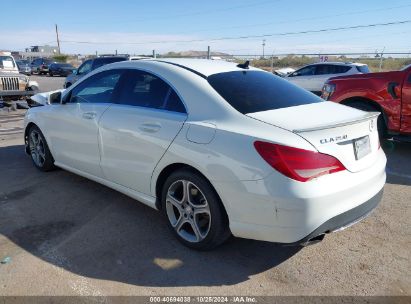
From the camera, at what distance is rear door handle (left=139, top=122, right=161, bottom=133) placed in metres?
3.50

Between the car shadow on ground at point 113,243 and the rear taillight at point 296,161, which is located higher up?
the rear taillight at point 296,161

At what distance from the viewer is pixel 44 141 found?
532 cm

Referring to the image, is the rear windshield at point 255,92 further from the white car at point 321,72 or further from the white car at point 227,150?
the white car at point 321,72

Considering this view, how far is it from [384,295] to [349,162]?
1.00 meters

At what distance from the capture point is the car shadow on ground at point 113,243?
3.09 metres

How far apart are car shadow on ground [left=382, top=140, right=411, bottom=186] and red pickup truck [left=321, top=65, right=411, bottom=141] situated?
0.37 metres

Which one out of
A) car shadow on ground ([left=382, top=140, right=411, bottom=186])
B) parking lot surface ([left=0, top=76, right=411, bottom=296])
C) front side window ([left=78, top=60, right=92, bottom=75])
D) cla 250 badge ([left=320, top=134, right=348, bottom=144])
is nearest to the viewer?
cla 250 badge ([left=320, top=134, right=348, bottom=144])

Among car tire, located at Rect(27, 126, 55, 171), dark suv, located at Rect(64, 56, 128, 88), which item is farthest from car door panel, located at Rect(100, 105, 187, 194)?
dark suv, located at Rect(64, 56, 128, 88)

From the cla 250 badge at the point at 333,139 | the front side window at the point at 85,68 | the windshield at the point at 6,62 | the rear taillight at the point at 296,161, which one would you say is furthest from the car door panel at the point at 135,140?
the front side window at the point at 85,68

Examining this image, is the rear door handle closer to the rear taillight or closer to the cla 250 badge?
the rear taillight

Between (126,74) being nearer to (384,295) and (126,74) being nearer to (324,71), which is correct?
(384,295)

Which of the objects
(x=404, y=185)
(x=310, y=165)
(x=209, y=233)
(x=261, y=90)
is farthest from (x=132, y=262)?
(x=404, y=185)

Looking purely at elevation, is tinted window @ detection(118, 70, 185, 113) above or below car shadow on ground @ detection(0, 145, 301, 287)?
above

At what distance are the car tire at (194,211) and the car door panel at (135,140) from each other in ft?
0.96
